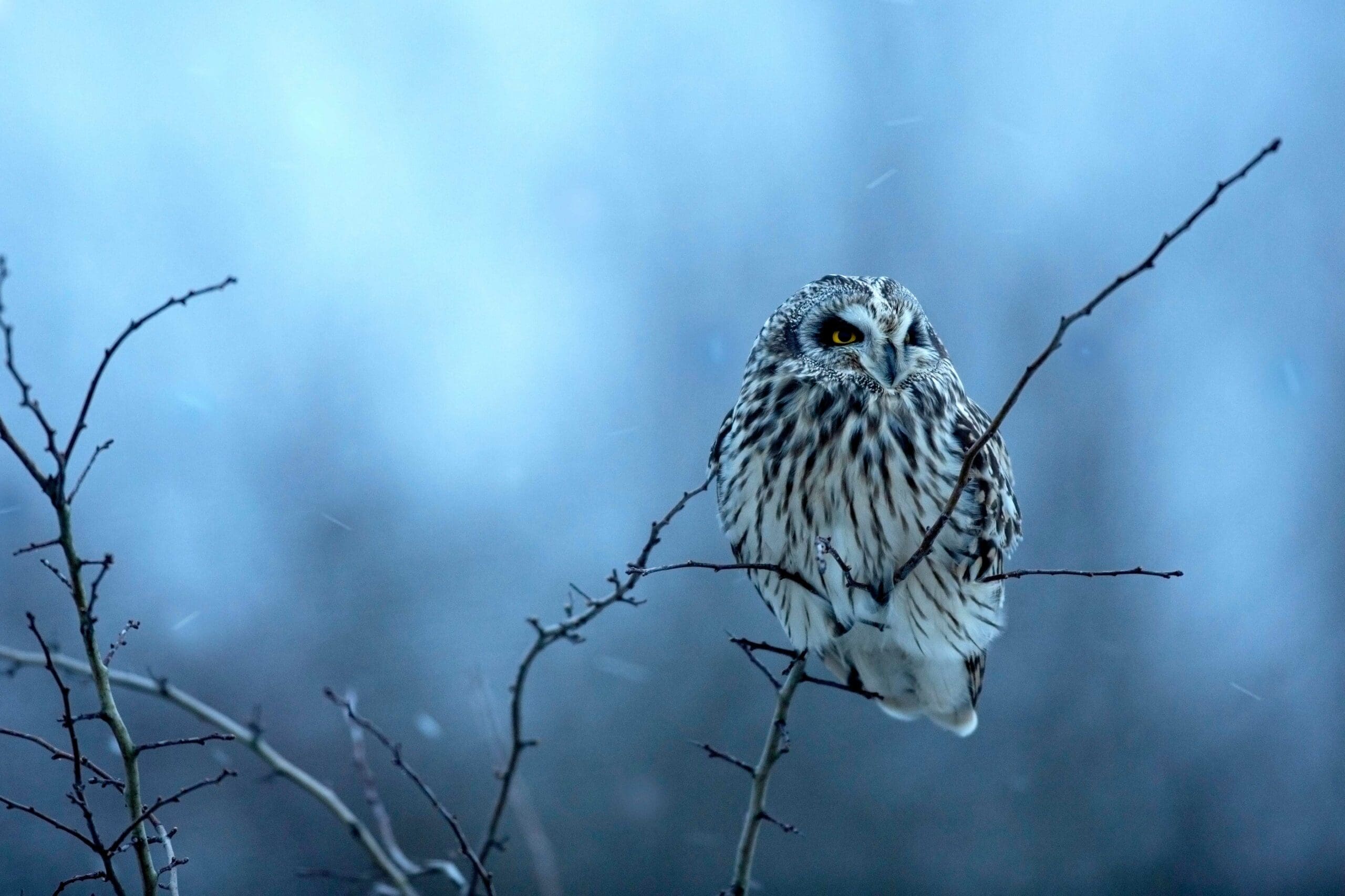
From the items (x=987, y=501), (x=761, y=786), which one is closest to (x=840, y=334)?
(x=987, y=501)

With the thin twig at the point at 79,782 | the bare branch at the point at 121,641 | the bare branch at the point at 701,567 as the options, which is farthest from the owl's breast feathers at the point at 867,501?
the thin twig at the point at 79,782

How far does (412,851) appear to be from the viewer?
7.50 m

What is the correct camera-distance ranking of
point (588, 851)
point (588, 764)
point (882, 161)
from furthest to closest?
point (882, 161) < point (588, 764) < point (588, 851)

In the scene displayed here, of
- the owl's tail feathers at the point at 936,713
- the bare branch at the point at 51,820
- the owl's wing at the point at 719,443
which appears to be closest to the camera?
the bare branch at the point at 51,820

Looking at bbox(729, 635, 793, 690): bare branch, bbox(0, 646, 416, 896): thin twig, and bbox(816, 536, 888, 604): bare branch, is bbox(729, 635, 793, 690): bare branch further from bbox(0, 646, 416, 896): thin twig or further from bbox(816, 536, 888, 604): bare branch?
bbox(0, 646, 416, 896): thin twig

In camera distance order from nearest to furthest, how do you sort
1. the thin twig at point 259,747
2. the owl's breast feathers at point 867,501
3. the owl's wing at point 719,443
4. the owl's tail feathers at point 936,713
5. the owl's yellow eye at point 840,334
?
the thin twig at point 259,747 < the owl's breast feathers at point 867,501 < the owl's yellow eye at point 840,334 < the owl's wing at point 719,443 < the owl's tail feathers at point 936,713

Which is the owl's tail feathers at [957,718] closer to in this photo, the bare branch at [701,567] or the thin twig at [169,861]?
the bare branch at [701,567]

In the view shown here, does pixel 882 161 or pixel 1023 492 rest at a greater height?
pixel 882 161

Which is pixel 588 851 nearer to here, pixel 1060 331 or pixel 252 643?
pixel 252 643

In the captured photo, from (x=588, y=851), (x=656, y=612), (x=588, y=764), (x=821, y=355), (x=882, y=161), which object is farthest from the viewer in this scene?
(x=882, y=161)

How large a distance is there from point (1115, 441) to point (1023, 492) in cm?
110

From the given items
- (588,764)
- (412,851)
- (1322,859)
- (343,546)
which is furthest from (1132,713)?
(343,546)

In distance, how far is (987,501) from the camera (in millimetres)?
2641

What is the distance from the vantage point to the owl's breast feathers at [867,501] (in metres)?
2.56
